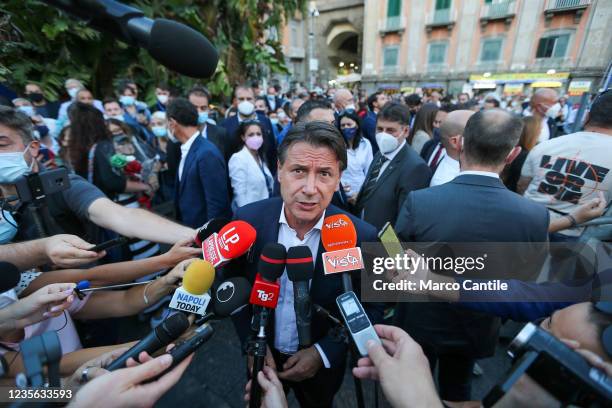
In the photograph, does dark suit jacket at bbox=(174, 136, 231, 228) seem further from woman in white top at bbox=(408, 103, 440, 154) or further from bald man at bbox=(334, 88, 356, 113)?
bald man at bbox=(334, 88, 356, 113)

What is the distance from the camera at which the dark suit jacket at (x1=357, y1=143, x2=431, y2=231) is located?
2.56m

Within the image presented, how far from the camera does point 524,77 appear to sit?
19922 millimetres

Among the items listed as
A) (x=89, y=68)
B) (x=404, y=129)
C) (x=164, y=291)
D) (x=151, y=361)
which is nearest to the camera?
(x=151, y=361)

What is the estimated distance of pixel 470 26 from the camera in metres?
21.4

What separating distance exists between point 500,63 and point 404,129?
2428 cm

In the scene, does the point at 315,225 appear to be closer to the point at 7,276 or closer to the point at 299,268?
the point at 299,268

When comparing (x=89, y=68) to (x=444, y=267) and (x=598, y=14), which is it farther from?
(x=598, y=14)

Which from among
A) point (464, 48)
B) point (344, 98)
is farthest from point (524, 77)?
point (344, 98)

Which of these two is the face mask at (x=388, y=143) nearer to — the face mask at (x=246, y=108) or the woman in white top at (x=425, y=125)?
the woman in white top at (x=425, y=125)

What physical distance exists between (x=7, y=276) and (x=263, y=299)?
980 millimetres

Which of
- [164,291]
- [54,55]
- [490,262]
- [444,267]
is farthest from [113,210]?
[54,55]

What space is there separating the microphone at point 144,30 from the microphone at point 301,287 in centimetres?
87

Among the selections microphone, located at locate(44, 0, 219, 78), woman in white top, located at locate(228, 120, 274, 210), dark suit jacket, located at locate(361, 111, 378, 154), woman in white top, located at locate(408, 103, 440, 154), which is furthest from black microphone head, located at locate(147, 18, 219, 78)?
dark suit jacket, located at locate(361, 111, 378, 154)

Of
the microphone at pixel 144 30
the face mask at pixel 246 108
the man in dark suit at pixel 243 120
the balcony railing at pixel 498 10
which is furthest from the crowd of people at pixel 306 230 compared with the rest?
the balcony railing at pixel 498 10
